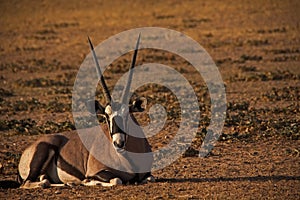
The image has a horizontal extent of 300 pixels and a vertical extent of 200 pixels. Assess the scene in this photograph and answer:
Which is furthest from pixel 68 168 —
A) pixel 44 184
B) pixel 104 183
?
pixel 104 183

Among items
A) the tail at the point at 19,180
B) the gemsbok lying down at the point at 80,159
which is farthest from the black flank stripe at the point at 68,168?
the tail at the point at 19,180

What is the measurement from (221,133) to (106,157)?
3.74 meters

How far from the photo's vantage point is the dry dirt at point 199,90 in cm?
921

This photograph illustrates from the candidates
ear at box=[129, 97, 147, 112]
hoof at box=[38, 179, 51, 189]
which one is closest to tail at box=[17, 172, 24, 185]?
hoof at box=[38, 179, 51, 189]

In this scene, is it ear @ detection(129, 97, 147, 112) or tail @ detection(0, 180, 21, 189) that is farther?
tail @ detection(0, 180, 21, 189)

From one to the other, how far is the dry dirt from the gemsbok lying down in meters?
0.19

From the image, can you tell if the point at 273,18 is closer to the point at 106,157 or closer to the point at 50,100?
the point at 50,100

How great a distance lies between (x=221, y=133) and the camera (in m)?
12.5

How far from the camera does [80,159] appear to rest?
374 inches

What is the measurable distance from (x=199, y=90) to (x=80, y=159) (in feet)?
29.7

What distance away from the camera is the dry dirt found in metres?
9.21

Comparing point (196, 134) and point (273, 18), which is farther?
point (273, 18)

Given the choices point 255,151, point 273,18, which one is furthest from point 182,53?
point 255,151

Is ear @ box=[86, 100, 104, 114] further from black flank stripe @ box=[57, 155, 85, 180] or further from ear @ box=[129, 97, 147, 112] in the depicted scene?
black flank stripe @ box=[57, 155, 85, 180]
